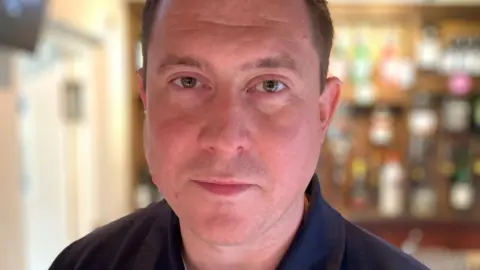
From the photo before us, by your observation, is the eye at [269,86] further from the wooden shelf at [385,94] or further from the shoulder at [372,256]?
the wooden shelf at [385,94]

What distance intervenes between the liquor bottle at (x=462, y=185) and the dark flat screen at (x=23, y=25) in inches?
97.8

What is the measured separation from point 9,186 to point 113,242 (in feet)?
3.73

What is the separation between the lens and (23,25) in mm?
1610

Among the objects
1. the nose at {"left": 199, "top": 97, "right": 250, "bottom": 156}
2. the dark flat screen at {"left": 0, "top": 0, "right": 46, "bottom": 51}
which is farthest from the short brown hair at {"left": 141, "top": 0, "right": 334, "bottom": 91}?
the dark flat screen at {"left": 0, "top": 0, "right": 46, "bottom": 51}

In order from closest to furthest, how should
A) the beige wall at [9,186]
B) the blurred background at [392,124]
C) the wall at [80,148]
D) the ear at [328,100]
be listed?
1. the ear at [328,100]
2. the beige wall at [9,186]
3. the wall at [80,148]
4. the blurred background at [392,124]

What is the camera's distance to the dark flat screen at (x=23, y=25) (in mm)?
1580

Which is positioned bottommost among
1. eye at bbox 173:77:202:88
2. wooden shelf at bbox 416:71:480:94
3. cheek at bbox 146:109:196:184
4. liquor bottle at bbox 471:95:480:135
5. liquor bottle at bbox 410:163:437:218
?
liquor bottle at bbox 410:163:437:218

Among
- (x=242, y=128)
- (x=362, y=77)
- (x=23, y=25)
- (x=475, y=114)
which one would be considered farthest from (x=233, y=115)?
(x=475, y=114)

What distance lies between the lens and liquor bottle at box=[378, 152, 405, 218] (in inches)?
132

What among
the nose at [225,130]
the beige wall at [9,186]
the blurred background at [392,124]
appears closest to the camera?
the nose at [225,130]

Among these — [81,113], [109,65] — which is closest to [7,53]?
[81,113]

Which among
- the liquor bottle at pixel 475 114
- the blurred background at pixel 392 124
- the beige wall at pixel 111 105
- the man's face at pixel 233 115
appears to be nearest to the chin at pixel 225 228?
the man's face at pixel 233 115

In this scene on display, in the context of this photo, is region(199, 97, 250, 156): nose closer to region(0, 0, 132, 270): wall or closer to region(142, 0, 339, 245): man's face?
region(142, 0, 339, 245): man's face

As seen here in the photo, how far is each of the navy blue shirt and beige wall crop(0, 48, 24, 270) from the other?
1071mm
